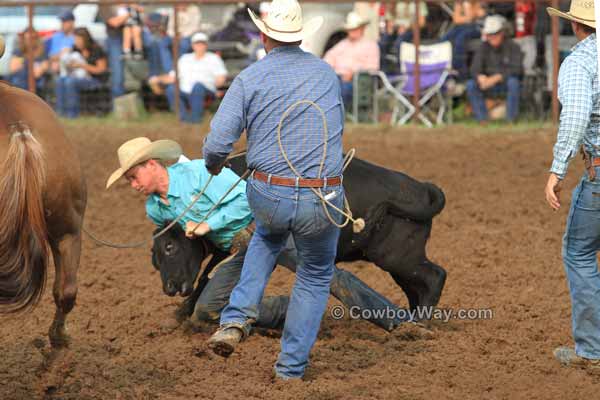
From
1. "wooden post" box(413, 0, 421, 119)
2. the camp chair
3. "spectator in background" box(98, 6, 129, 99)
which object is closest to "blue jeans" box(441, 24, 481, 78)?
the camp chair

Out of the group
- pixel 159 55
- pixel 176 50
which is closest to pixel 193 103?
pixel 176 50

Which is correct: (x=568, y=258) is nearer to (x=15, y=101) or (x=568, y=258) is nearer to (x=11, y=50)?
(x=15, y=101)

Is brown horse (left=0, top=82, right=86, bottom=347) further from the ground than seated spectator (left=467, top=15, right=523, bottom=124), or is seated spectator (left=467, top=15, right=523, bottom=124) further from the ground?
brown horse (left=0, top=82, right=86, bottom=347)

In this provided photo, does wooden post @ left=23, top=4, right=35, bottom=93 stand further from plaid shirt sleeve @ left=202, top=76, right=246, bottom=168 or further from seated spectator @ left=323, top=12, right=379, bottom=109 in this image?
plaid shirt sleeve @ left=202, top=76, right=246, bottom=168

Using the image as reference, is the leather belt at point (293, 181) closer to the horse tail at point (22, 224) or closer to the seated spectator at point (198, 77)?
the horse tail at point (22, 224)

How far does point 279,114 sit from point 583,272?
1758 millimetres

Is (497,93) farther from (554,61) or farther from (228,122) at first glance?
(228,122)

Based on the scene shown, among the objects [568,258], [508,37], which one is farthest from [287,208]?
[508,37]

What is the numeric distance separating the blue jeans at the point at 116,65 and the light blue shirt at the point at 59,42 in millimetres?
605

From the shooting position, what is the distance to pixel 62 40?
1467 cm

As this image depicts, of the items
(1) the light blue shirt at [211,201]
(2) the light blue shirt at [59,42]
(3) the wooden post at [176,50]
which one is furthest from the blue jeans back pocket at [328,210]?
(2) the light blue shirt at [59,42]

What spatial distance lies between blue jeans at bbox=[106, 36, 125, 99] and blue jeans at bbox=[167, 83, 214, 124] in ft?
3.24

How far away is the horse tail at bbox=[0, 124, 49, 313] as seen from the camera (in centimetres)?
457

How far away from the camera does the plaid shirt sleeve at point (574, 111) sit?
493 cm
